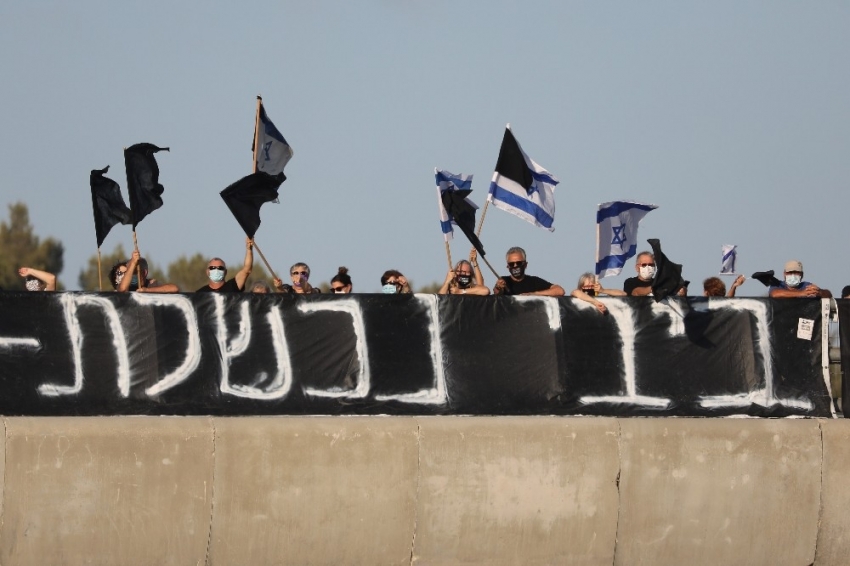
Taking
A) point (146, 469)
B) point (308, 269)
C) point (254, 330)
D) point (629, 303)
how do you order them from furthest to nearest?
point (308, 269) → point (629, 303) → point (254, 330) → point (146, 469)

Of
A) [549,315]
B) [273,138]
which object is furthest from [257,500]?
[273,138]

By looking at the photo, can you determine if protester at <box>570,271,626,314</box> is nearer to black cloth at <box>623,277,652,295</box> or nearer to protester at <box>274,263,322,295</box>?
black cloth at <box>623,277,652,295</box>

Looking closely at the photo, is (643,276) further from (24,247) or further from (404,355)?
(24,247)

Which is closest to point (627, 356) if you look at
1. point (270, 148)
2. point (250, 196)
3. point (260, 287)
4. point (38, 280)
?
point (260, 287)

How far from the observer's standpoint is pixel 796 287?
15562 millimetres

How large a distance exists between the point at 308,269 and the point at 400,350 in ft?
6.85

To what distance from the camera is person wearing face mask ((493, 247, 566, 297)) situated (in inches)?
589

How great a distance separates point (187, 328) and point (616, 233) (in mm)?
5183

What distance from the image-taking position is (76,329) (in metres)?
13.3

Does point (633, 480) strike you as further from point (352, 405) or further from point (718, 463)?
point (352, 405)

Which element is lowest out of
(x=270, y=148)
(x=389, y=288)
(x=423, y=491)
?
(x=423, y=491)

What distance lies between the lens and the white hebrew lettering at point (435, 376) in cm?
1391

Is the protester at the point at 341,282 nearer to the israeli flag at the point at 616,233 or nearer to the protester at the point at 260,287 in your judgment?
the protester at the point at 260,287

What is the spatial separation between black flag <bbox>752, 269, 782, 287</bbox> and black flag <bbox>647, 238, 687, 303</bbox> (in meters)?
1.39
